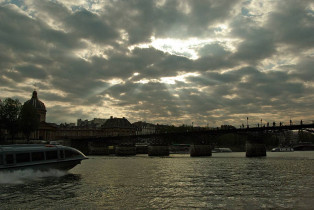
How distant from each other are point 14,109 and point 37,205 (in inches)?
4155

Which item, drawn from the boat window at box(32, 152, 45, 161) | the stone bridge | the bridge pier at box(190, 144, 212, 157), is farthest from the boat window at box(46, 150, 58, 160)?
the bridge pier at box(190, 144, 212, 157)

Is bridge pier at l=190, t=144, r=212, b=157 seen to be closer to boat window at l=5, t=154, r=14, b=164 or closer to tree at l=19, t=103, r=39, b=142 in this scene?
tree at l=19, t=103, r=39, b=142

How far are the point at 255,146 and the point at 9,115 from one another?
314 ft

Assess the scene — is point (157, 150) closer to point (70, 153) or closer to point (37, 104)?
point (37, 104)

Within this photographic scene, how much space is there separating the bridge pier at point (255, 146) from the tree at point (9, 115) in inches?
3558

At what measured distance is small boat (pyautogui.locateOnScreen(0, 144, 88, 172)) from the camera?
30.8 m

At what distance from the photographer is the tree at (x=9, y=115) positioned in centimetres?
11144

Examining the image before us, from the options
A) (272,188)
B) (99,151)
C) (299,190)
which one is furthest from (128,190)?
(99,151)

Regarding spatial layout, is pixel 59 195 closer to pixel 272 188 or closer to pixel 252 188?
pixel 252 188

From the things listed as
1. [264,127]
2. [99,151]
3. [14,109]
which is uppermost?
[14,109]

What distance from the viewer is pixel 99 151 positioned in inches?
6550

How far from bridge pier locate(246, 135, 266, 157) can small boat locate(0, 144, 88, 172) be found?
8223 cm

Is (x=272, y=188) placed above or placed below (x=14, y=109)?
below

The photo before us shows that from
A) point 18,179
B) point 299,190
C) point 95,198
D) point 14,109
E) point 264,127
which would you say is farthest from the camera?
point 14,109
